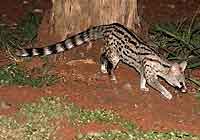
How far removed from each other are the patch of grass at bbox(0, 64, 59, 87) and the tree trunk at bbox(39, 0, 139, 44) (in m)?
0.86

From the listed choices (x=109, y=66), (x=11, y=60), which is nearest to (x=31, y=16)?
(x=11, y=60)

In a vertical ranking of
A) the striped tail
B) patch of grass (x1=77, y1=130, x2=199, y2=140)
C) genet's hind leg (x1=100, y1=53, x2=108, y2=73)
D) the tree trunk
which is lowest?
patch of grass (x1=77, y1=130, x2=199, y2=140)

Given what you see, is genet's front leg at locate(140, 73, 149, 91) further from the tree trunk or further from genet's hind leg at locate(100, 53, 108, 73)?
the tree trunk

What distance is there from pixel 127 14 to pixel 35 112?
244cm

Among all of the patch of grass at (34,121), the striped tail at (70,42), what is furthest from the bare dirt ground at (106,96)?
the striped tail at (70,42)

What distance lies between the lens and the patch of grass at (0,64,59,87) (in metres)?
7.38

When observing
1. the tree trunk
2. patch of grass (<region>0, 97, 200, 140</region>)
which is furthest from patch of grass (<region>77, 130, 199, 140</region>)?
the tree trunk

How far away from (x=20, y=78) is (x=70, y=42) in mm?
833

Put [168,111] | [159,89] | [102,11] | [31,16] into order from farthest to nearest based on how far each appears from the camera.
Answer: [31,16]
[102,11]
[159,89]
[168,111]

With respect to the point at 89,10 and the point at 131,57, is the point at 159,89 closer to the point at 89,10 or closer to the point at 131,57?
the point at 131,57

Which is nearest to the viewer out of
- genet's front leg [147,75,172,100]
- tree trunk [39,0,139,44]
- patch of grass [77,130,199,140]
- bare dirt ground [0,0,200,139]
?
patch of grass [77,130,199,140]

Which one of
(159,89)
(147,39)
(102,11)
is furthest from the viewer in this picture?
(147,39)

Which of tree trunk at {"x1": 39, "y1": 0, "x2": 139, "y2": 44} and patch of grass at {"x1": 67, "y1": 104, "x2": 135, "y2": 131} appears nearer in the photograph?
patch of grass at {"x1": 67, "y1": 104, "x2": 135, "y2": 131}

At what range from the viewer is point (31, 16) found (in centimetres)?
994
